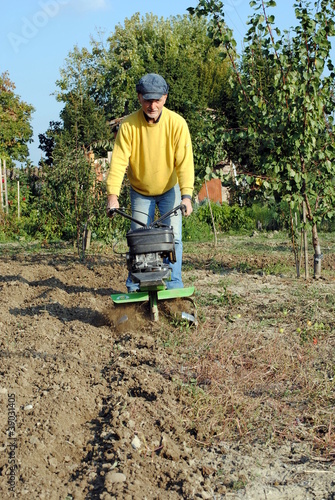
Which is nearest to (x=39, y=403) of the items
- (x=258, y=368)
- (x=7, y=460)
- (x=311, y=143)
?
(x=7, y=460)

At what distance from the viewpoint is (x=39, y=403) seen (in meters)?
3.79

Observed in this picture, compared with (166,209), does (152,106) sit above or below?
above

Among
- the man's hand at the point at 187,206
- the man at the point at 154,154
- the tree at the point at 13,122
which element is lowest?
the man's hand at the point at 187,206

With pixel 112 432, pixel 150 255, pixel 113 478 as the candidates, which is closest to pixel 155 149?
pixel 150 255

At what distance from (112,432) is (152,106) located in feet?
9.46

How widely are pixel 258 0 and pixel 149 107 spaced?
2.64 m

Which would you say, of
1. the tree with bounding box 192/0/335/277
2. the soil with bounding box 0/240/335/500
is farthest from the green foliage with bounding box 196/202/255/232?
the soil with bounding box 0/240/335/500

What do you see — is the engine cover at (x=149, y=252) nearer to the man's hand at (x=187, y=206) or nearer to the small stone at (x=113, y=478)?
the man's hand at (x=187, y=206)

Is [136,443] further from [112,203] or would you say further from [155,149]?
[155,149]

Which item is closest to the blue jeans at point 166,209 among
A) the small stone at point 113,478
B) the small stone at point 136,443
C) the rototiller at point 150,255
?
the rototiller at point 150,255

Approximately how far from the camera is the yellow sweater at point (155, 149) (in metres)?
5.59

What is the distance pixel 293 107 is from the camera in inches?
287

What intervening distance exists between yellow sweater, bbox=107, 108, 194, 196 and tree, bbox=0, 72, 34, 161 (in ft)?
76.2

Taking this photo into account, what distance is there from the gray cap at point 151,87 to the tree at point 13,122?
77.3 feet
